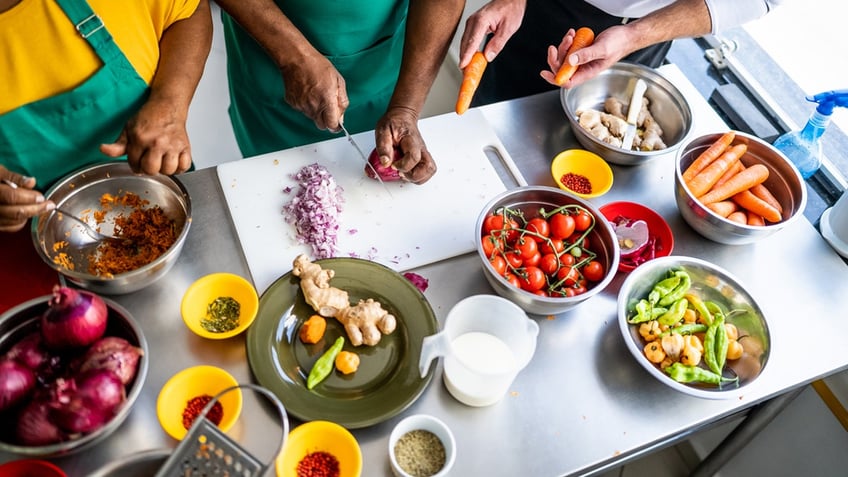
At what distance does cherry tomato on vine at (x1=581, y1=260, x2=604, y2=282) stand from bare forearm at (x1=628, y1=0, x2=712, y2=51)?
0.65 metres

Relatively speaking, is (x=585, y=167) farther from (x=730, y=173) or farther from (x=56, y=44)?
(x=56, y=44)

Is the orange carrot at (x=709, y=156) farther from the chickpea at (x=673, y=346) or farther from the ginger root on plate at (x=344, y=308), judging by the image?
the ginger root on plate at (x=344, y=308)

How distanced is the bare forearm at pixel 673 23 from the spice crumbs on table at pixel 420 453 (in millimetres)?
1164

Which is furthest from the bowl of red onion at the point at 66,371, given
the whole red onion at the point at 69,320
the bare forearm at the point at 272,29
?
the bare forearm at the point at 272,29

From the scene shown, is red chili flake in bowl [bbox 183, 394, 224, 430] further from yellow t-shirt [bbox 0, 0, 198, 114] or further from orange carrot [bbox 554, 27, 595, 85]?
orange carrot [bbox 554, 27, 595, 85]

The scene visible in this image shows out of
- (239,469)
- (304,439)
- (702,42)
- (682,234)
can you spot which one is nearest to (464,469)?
(304,439)

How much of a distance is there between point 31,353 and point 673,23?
1.70 m

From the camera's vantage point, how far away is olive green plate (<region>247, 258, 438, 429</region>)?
1299 mm

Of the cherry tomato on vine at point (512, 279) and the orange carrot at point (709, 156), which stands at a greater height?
the orange carrot at point (709, 156)

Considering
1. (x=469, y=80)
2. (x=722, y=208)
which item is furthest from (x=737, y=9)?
(x=469, y=80)

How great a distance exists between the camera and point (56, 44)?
4.43ft

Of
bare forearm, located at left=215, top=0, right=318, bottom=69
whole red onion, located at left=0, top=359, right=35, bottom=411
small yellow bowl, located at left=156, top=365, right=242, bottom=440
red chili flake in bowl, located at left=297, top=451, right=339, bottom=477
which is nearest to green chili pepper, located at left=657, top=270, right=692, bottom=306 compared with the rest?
red chili flake in bowl, located at left=297, top=451, right=339, bottom=477

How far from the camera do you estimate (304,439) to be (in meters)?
1.22

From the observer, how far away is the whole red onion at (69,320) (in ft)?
3.80
